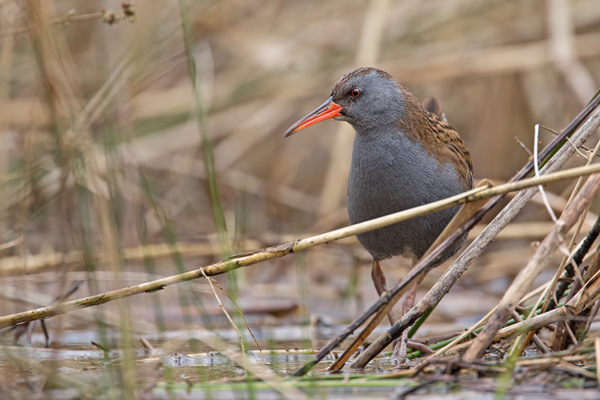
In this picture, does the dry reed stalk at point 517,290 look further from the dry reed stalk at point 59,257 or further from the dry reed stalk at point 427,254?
the dry reed stalk at point 59,257

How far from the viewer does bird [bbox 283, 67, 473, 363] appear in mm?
2656

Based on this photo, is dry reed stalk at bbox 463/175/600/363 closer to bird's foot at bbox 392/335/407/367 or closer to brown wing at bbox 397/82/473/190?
bird's foot at bbox 392/335/407/367

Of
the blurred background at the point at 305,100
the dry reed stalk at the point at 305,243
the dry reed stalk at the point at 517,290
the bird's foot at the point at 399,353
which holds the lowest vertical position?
the bird's foot at the point at 399,353

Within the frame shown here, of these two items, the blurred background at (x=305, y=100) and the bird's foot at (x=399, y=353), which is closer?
the bird's foot at (x=399, y=353)

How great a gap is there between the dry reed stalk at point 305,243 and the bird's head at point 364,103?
890mm

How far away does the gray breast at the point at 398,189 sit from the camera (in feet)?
8.70

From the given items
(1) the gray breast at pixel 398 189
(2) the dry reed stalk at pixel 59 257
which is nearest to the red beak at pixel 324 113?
(1) the gray breast at pixel 398 189

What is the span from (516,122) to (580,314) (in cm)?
360

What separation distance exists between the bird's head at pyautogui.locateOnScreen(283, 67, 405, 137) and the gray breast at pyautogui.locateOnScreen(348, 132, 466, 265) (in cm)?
10

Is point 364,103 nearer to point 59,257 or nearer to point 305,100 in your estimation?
point 59,257

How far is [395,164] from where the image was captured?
106 inches

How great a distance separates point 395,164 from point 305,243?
2.48 feet

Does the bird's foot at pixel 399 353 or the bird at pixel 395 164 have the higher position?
the bird at pixel 395 164

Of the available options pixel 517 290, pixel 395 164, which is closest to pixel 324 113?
pixel 395 164
